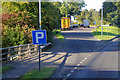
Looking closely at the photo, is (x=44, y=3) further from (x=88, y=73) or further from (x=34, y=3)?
(x=88, y=73)

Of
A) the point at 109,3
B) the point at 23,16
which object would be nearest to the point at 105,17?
the point at 109,3

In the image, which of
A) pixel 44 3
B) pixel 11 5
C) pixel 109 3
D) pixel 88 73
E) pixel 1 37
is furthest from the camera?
pixel 109 3

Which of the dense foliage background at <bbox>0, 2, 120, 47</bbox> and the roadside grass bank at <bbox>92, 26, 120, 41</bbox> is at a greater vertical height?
the dense foliage background at <bbox>0, 2, 120, 47</bbox>

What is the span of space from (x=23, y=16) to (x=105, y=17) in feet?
151

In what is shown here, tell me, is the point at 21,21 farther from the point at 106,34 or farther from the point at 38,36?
the point at 106,34

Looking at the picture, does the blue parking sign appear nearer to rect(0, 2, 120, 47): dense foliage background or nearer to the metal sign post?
the metal sign post

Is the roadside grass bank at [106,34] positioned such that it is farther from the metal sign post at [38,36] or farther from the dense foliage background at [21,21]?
the metal sign post at [38,36]

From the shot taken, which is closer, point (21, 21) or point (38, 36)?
point (38, 36)

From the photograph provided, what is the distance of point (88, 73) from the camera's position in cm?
1162

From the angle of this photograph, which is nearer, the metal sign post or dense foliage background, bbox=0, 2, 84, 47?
the metal sign post

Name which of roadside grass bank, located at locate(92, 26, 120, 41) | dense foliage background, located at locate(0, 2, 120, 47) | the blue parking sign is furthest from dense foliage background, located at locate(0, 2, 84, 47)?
roadside grass bank, located at locate(92, 26, 120, 41)

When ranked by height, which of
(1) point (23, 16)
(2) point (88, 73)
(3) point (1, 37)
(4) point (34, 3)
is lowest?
(2) point (88, 73)

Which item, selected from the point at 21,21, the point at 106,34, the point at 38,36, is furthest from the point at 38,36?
the point at 106,34

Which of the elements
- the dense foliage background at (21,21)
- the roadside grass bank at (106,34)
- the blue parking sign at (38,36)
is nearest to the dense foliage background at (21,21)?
the dense foliage background at (21,21)
